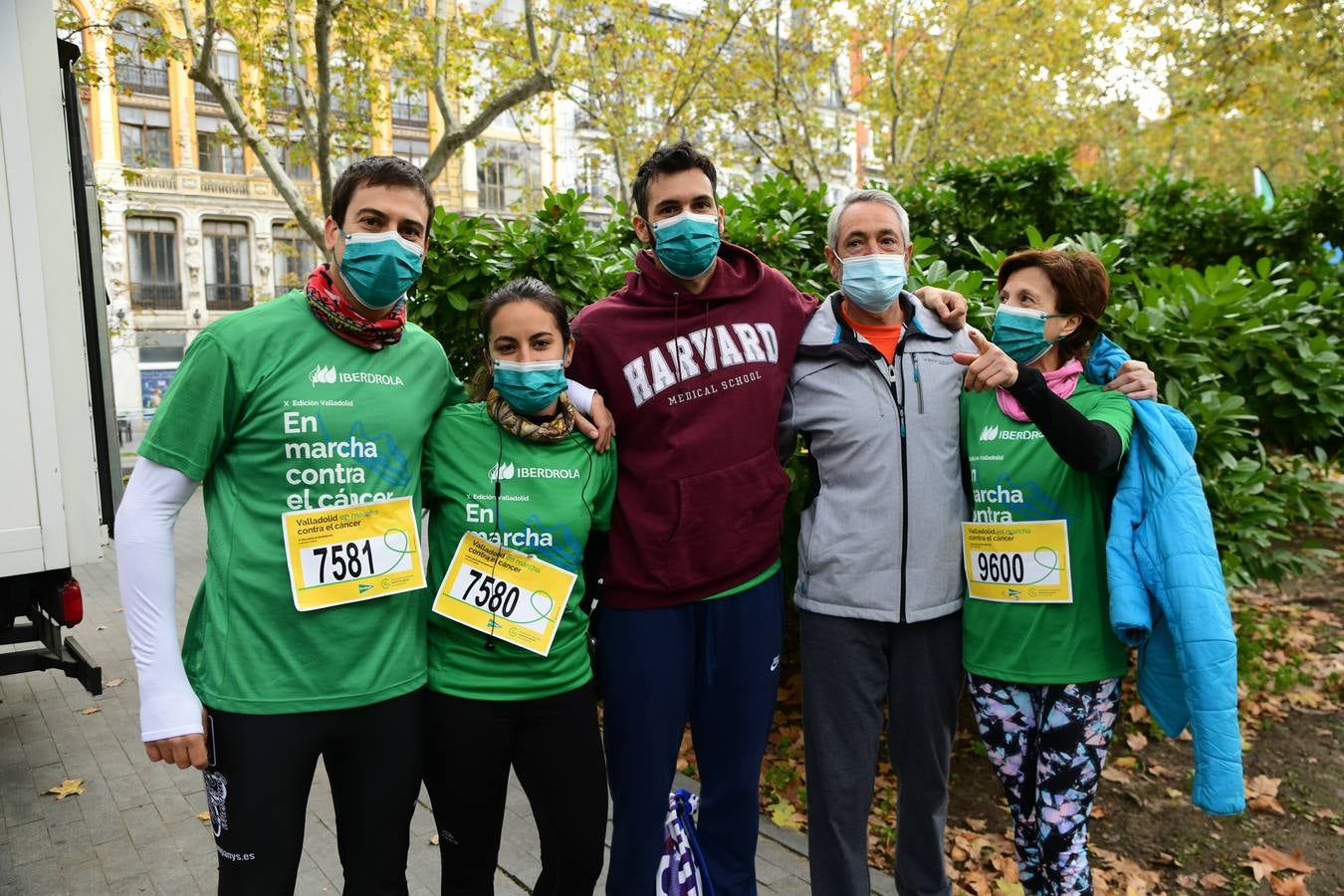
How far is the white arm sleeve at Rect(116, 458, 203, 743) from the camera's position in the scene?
6.52ft

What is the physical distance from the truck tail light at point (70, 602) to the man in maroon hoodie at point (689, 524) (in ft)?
7.52

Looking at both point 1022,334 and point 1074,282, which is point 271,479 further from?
point 1074,282

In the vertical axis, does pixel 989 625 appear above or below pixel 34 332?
below

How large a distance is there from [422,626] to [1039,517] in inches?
64.7

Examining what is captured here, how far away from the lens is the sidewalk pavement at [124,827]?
3.47 meters

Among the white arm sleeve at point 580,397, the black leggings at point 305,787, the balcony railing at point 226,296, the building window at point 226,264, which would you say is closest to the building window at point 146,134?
the building window at point 226,264

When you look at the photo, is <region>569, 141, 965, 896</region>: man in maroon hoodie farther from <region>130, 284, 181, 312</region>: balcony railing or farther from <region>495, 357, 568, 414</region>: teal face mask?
<region>130, 284, 181, 312</region>: balcony railing

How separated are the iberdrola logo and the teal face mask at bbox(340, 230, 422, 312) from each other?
199 mm

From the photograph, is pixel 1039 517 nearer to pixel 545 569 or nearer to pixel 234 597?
pixel 545 569

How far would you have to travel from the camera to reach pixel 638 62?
16625 millimetres

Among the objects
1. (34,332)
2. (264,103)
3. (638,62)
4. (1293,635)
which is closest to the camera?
(34,332)

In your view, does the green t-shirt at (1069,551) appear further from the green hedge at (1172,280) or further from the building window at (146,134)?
the building window at (146,134)

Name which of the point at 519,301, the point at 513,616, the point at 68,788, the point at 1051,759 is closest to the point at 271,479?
the point at 513,616

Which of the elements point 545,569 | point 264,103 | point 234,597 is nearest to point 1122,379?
point 545,569
